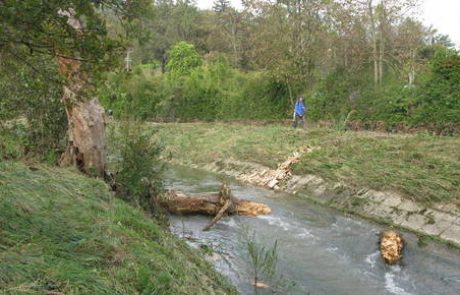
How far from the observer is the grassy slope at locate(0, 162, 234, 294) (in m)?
4.98

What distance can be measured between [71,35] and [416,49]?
1009 inches

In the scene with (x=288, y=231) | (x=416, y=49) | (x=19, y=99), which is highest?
Result: (x=416, y=49)

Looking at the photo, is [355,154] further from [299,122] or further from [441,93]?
[299,122]

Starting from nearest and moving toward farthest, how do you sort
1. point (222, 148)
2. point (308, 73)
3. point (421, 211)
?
point (421, 211)
point (222, 148)
point (308, 73)

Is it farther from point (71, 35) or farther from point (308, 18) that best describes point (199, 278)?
point (308, 18)

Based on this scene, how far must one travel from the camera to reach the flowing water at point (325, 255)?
367 inches

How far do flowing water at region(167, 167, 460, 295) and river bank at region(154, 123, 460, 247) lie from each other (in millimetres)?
754

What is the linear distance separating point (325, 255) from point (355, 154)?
7484 millimetres

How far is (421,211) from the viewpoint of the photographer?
1302 centimetres

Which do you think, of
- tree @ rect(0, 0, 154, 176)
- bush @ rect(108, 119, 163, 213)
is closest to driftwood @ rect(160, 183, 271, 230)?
bush @ rect(108, 119, 163, 213)

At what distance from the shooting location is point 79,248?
602 centimetres

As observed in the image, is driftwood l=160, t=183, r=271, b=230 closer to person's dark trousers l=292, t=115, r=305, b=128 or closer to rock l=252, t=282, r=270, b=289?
rock l=252, t=282, r=270, b=289

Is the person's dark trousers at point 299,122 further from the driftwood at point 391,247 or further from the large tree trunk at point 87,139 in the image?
the large tree trunk at point 87,139

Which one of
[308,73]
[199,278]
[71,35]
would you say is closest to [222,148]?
[308,73]
